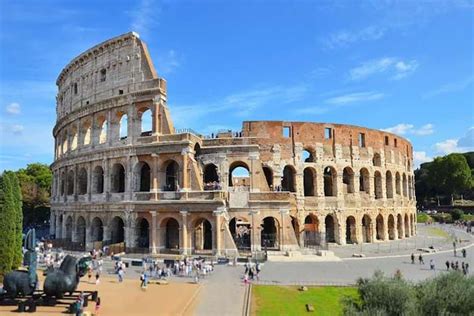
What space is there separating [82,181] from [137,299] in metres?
23.8

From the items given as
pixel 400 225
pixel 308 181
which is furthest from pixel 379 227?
pixel 308 181

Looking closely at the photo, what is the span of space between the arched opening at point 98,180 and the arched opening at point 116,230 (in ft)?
11.4

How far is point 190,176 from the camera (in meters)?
31.9

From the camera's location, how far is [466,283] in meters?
12.2

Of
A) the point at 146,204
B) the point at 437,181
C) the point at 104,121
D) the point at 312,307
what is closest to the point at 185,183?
the point at 146,204

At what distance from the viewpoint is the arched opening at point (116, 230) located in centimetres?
3519

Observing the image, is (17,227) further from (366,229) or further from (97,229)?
(366,229)

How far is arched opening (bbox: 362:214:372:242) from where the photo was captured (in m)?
41.0

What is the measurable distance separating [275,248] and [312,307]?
1575 cm

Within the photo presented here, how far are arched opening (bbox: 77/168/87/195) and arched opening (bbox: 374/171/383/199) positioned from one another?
3064 centimetres

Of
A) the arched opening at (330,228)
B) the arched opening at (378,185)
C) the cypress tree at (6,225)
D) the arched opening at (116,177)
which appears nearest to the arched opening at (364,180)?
the arched opening at (378,185)

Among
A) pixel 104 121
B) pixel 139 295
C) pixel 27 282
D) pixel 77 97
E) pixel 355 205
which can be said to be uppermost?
pixel 77 97

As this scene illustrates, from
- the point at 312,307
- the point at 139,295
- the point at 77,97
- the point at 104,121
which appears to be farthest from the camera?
the point at 77,97

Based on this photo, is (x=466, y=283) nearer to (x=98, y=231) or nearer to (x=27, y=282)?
(x=27, y=282)
